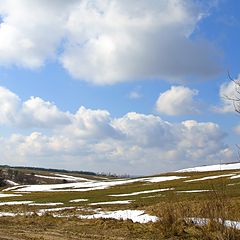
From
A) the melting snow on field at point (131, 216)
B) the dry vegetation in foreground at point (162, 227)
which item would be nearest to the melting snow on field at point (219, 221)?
the dry vegetation in foreground at point (162, 227)

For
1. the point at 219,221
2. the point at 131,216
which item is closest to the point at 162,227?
the point at 219,221

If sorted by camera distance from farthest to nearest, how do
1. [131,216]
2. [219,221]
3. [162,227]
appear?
[131,216] < [162,227] < [219,221]

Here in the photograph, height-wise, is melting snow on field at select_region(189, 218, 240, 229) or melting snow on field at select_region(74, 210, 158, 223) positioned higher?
melting snow on field at select_region(189, 218, 240, 229)

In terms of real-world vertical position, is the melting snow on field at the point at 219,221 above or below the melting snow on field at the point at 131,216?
above

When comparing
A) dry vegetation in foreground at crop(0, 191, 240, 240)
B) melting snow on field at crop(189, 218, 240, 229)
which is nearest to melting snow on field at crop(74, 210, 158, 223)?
dry vegetation in foreground at crop(0, 191, 240, 240)

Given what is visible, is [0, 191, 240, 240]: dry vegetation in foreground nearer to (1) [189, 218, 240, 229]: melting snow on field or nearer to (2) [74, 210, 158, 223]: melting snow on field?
(1) [189, 218, 240, 229]: melting snow on field

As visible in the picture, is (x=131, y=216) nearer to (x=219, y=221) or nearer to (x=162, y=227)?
(x=162, y=227)

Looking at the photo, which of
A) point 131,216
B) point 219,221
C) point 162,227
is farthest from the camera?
point 131,216

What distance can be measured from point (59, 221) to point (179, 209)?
8535 mm

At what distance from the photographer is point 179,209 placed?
19.2 metres

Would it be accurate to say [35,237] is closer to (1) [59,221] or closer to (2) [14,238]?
(2) [14,238]

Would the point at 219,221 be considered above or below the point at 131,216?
above

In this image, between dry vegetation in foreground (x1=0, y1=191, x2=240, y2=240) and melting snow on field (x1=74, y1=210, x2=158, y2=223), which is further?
melting snow on field (x1=74, y1=210, x2=158, y2=223)

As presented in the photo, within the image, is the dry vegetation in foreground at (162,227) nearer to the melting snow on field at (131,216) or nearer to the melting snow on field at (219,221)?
the melting snow on field at (219,221)
